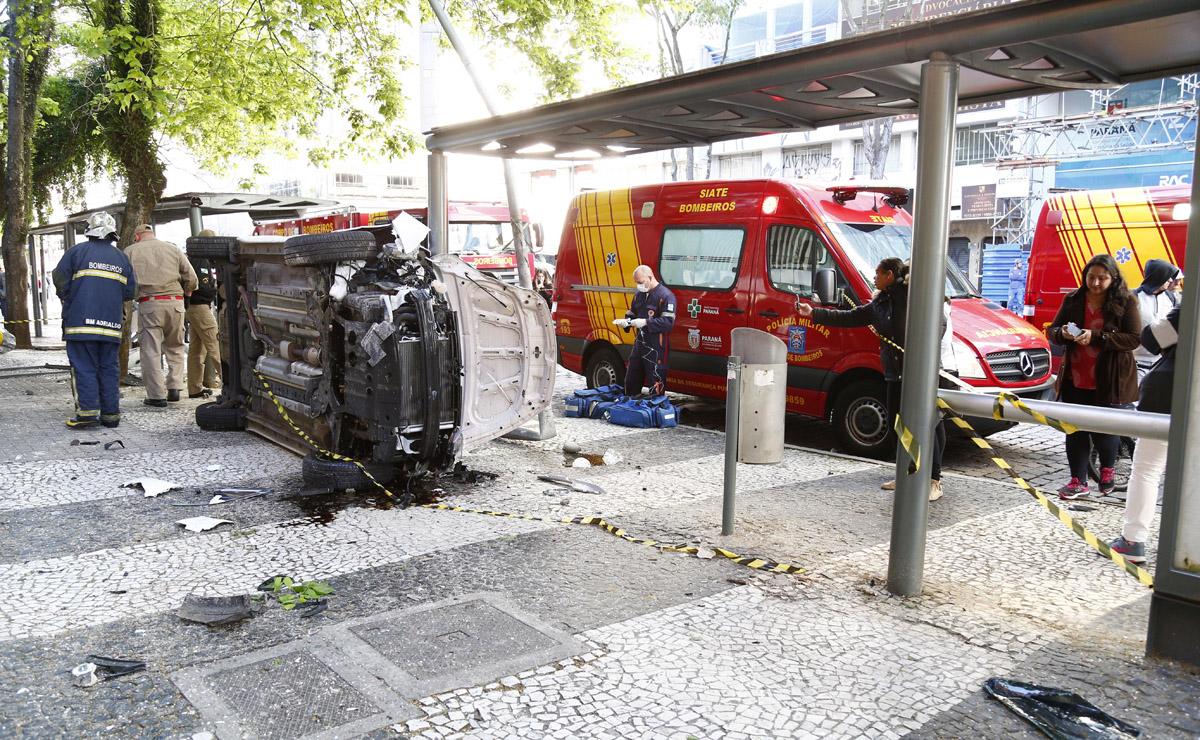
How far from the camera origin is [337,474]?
6.00 m

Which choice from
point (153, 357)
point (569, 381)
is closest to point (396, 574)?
point (153, 357)

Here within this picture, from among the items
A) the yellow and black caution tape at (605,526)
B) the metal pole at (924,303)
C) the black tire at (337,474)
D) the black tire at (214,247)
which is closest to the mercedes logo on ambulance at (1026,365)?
the metal pole at (924,303)

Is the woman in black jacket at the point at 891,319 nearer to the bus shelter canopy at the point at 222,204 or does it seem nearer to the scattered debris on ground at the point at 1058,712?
the scattered debris on ground at the point at 1058,712

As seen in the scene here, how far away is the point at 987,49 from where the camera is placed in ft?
12.6

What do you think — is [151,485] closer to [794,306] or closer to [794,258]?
Result: [794,306]

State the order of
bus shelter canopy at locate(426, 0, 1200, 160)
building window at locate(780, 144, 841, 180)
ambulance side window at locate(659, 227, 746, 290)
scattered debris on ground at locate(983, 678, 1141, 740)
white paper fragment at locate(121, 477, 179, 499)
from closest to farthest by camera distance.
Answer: scattered debris on ground at locate(983, 678, 1141, 740)
bus shelter canopy at locate(426, 0, 1200, 160)
white paper fragment at locate(121, 477, 179, 499)
ambulance side window at locate(659, 227, 746, 290)
building window at locate(780, 144, 841, 180)

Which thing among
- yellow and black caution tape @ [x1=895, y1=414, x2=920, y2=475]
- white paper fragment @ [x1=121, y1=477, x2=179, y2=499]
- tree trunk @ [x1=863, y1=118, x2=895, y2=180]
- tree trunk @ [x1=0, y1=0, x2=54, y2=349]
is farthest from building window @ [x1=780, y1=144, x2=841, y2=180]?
yellow and black caution tape @ [x1=895, y1=414, x2=920, y2=475]

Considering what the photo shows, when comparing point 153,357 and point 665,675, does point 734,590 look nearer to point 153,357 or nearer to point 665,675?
point 665,675

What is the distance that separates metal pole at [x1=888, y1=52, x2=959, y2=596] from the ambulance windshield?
12.4 feet

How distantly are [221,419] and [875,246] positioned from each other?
6484 millimetres

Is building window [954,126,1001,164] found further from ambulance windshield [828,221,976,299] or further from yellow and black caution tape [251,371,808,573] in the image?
yellow and black caution tape [251,371,808,573]

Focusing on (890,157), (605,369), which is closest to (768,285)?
(605,369)

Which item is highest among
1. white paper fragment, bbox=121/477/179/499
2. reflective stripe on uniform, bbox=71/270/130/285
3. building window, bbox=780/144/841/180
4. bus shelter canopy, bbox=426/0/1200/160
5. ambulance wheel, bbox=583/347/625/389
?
building window, bbox=780/144/841/180

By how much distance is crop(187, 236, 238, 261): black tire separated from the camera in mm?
7902
